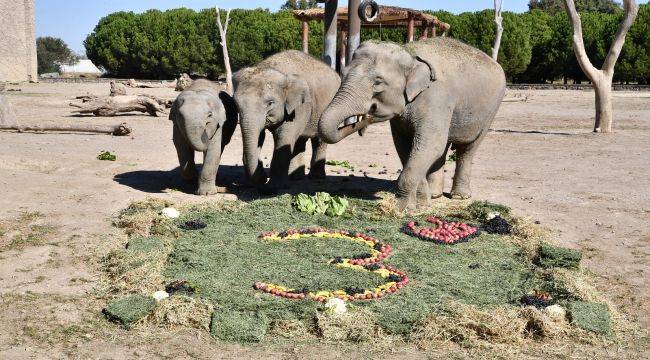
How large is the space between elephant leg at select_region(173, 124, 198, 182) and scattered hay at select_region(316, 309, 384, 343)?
16.7ft

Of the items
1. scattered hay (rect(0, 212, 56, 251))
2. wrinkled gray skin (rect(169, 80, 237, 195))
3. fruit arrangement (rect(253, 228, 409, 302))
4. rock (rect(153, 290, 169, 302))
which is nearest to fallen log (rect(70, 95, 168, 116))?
wrinkled gray skin (rect(169, 80, 237, 195))

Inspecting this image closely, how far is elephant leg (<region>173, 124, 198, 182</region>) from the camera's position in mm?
10469

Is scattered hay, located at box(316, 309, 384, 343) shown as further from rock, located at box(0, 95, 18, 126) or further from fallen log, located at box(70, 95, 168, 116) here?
fallen log, located at box(70, 95, 168, 116)

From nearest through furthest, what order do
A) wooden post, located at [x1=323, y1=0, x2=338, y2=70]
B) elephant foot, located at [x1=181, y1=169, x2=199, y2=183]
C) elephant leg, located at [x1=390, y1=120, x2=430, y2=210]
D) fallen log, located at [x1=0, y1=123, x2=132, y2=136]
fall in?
1. elephant leg, located at [x1=390, y1=120, x2=430, y2=210]
2. elephant foot, located at [x1=181, y1=169, x2=199, y2=183]
3. wooden post, located at [x1=323, y1=0, x2=338, y2=70]
4. fallen log, located at [x1=0, y1=123, x2=132, y2=136]

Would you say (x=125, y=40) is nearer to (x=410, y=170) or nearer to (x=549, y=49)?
(x=549, y=49)

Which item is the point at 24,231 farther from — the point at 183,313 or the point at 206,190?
the point at 183,313

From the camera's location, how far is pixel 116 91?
27812 mm

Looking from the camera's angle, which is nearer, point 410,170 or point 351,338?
point 351,338

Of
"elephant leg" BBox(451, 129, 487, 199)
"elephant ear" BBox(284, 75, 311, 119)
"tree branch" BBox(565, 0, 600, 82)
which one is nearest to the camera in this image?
"elephant ear" BBox(284, 75, 311, 119)

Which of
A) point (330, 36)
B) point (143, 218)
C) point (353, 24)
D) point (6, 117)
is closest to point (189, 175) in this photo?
point (143, 218)

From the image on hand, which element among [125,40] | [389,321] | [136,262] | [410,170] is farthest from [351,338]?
[125,40]

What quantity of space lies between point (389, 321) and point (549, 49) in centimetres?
5069

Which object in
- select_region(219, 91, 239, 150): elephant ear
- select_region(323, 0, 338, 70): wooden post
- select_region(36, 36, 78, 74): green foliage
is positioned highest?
select_region(323, 0, 338, 70): wooden post

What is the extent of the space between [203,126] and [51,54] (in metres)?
81.9
